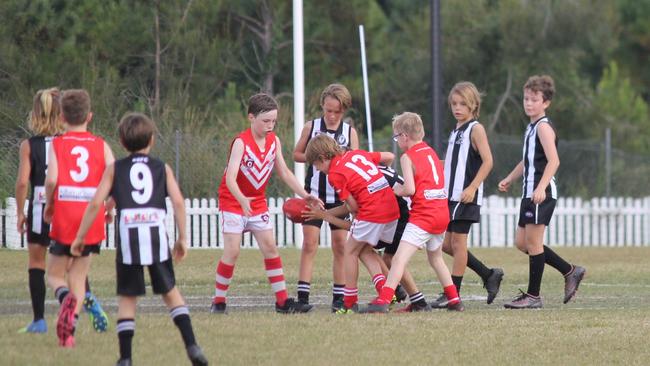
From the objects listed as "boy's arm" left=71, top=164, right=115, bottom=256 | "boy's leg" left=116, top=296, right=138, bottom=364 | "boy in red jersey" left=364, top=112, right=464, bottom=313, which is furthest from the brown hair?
"boy's leg" left=116, top=296, right=138, bottom=364

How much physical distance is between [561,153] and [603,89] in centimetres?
959

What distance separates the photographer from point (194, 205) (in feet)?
71.3

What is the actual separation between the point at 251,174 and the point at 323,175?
98 centimetres

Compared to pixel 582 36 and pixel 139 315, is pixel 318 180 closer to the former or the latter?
pixel 139 315

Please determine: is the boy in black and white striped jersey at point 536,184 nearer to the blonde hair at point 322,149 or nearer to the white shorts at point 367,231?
the white shorts at point 367,231

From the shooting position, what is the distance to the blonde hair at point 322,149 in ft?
35.0

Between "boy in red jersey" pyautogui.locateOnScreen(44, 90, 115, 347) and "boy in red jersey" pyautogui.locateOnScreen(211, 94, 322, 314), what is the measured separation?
189cm

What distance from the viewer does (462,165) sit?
454 inches

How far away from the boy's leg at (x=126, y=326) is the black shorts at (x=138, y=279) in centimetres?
5

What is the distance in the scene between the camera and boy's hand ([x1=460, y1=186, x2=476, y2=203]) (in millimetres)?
11328

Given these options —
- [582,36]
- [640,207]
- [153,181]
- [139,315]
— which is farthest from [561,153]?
[153,181]

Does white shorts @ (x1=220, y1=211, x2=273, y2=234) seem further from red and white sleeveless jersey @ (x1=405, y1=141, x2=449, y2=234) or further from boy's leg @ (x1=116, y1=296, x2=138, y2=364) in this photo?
boy's leg @ (x1=116, y1=296, x2=138, y2=364)

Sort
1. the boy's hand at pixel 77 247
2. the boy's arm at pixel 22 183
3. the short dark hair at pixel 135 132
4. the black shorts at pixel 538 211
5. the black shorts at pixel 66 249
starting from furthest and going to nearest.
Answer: the black shorts at pixel 538 211 → the boy's arm at pixel 22 183 → the black shorts at pixel 66 249 → the boy's hand at pixel 77 247 → the short dark hair at pixel 135 132

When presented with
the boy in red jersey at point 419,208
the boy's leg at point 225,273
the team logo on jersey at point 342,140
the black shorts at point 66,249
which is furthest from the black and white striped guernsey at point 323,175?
the black shorts at point 66,249
